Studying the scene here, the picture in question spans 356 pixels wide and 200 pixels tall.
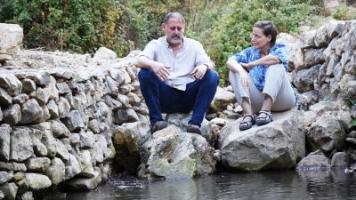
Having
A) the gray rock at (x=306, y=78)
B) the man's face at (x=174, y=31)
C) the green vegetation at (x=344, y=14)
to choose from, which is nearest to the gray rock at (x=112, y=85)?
the man's face at (x=174, y=31)

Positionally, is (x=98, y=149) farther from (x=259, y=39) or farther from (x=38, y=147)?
(x=259, y=39)

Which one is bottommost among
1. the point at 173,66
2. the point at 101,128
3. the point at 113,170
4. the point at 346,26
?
the point at 113,170

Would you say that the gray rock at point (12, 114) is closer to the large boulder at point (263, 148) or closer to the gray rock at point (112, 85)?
the gray rock at point (112, 85)

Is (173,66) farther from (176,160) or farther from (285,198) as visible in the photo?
(285,198)

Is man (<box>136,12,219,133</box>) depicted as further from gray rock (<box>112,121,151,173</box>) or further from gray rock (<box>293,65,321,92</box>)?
gray rock (<box>293,65,321,92</box>)

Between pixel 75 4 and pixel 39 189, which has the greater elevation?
pixel 75 4

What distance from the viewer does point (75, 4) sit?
10.2 metres

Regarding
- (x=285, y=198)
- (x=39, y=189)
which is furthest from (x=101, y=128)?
(x=285, y=198)

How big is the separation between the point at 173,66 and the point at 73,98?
4.05ft

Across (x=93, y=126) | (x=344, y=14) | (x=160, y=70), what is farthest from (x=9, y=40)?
(x=344, y=14)

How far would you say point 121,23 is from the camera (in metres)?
12.2

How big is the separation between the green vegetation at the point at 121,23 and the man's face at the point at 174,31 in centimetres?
373

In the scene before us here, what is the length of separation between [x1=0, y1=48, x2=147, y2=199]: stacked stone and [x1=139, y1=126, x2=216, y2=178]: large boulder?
372mm

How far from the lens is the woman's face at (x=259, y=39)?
6781 mm
